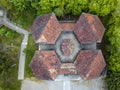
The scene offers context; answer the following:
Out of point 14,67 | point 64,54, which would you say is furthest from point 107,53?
point 14,67

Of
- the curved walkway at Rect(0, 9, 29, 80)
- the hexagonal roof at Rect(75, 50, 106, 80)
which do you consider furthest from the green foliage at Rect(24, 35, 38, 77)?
the hexagonal roof at Rect(75, 50, 106, 80)

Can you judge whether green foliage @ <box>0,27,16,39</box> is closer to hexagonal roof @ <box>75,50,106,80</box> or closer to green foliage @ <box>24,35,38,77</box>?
green foliage @ <box>24,35,38,77</box>

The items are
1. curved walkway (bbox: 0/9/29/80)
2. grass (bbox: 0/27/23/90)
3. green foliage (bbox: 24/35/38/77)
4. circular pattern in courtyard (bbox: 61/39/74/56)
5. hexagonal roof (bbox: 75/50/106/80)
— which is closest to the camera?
hexagonal roof (bbox: 75/50/106/80)

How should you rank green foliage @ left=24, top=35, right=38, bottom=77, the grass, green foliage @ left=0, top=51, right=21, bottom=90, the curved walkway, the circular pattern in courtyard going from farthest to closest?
the curved walkway < green foliage @ left=24, top=35, right=38, bottom=77 < the grass < the circular pattern in courtyard < green foliage @ left=0, top=51, right=21, bottom=90

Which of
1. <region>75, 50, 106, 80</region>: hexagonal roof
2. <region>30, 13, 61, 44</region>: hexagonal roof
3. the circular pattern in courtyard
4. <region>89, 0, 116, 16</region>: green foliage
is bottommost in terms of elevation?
<region>75, 50, 106, 80</region>: hexagonal roof

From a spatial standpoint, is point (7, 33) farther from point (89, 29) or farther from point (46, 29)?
point (89, 29)

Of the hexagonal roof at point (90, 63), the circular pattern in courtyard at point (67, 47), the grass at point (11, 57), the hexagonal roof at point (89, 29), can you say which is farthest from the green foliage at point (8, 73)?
the hexagonal roof at point (89, 29)

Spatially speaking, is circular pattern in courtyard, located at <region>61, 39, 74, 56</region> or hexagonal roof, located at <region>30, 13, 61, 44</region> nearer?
hexagonal roof, located at <region>30, 13, 61, 44</region>

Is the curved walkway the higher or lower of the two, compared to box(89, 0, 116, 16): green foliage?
lower
